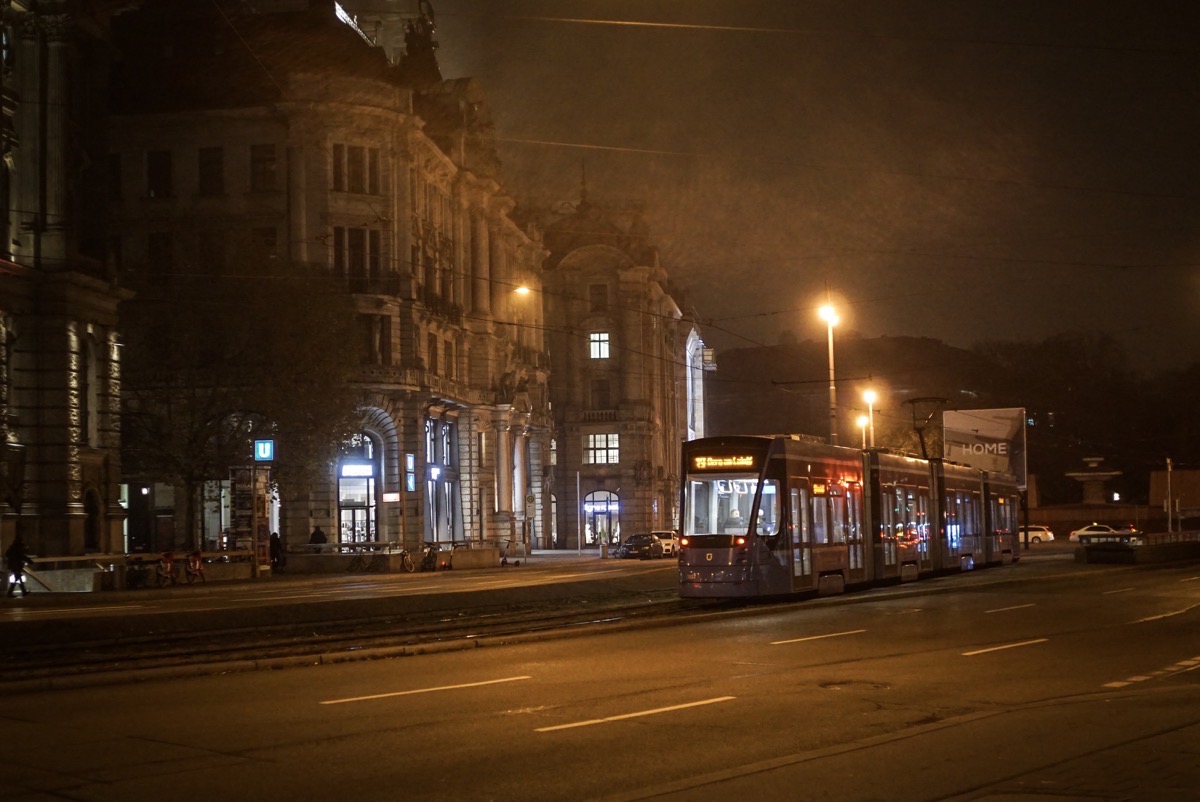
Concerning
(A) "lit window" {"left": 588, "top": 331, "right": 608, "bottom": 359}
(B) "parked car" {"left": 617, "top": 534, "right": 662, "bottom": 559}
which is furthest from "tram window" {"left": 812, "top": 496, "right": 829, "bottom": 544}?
(A) "lit window" {"left": 588, "top": 331, "right": 608, "bottom": 359}

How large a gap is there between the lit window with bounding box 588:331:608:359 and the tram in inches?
2363

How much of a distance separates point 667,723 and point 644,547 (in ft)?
178

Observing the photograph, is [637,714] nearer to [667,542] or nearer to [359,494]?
[359,494]

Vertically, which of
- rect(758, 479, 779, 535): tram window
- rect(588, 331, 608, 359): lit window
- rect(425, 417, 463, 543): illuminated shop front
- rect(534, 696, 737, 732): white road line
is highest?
rect(588, 331, 608, 359): lit window

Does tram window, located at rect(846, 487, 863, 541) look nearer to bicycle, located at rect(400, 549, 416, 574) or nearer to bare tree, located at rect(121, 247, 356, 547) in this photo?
bare tree, located at rect(121, 247, 356, 547)

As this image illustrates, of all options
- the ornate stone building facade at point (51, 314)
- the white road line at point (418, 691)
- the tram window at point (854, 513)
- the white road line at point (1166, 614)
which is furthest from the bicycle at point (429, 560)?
the white road line at point (418, 691)

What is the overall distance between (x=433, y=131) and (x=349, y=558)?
27558mm

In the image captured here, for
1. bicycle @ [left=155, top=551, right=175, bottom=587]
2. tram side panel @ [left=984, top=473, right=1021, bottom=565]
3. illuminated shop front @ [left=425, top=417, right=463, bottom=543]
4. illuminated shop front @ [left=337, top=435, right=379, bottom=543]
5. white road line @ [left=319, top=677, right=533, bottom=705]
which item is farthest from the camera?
illuminated shop front @ [left=425, top=417, right=463, bottom=543]

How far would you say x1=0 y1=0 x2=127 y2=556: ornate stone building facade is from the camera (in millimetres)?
43969

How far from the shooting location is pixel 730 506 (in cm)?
2822

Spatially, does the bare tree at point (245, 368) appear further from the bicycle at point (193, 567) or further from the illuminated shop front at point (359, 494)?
the illuminated shop front at point (359, 494)

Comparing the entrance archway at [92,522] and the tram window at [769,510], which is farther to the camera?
the entrance archway at [92,522]

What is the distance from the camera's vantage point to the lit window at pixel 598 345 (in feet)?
318

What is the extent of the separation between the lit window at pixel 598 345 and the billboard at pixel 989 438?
108ft
